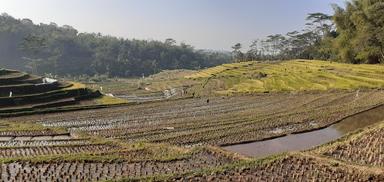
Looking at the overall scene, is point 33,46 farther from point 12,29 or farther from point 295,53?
point 295,53

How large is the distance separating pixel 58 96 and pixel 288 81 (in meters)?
26.4

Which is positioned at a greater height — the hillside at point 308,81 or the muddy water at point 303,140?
the hillside at point 308,81

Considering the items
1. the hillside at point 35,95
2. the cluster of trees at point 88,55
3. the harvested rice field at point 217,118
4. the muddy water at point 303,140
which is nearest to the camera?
the muddy water at point 303,140

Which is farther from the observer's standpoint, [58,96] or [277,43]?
[277,43]

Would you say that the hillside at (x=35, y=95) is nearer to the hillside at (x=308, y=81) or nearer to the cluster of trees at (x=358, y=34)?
the hillside at (x=308, y=81)

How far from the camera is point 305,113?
33.2 metres

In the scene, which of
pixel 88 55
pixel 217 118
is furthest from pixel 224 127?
pixel 88 55

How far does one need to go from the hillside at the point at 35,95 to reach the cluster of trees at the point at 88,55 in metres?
71.9

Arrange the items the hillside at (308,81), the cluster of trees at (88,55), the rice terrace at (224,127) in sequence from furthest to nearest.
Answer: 1. the cluster of trees at (88,55)
2. the hillside at (308,81)
3. the rice terrace at (224,127)

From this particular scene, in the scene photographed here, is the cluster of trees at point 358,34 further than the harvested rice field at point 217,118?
Yes

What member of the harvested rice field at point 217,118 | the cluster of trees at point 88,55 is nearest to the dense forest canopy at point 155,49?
the cluster of trees at point 88,55

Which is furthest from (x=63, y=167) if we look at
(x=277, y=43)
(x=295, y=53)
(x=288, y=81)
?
(x=277, y=43)

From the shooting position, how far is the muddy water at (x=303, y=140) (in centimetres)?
2317

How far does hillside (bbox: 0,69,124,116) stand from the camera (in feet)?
131
